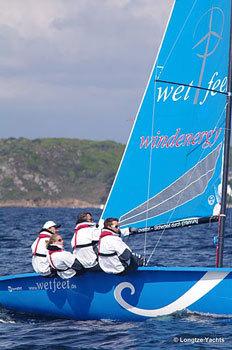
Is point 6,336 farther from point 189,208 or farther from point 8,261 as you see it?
point 8,261

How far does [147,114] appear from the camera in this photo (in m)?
14.6

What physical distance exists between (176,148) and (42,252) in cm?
285

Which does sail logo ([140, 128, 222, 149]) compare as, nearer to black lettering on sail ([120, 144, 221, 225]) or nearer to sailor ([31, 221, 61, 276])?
black lettering on sail ([120, 144, 221, 225])

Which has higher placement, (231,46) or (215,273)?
(231,46)

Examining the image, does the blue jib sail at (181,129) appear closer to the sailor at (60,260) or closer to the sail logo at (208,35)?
the sail logo at (208,35)

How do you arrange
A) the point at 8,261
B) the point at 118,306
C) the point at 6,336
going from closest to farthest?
the point at 6,336 → the point at 118,306 → the point at 8,261

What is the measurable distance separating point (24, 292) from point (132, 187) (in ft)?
8.47

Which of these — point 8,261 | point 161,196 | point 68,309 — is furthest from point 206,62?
point 8,261

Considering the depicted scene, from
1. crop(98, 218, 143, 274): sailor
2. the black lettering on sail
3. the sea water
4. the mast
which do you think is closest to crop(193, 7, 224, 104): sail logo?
the mast

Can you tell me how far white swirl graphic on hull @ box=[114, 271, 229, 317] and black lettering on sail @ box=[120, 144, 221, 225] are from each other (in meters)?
1.26

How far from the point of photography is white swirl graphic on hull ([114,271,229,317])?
531 inches

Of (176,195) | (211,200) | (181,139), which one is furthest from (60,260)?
(181,139)

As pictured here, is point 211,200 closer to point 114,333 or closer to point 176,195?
point 176,195

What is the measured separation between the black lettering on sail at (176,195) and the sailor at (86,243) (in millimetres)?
649
